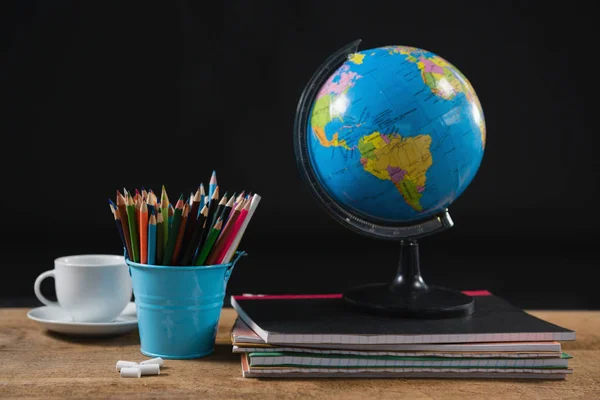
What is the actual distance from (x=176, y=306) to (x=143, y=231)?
0.56 feet

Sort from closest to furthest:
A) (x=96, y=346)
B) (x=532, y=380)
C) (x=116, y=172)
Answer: (x=532, y=380) → (x=96, y=346) → (x=116, y=172)

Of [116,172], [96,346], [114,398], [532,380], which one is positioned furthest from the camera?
[116,172]

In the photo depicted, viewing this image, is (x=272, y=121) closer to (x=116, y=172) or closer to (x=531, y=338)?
(x=116, y=172)

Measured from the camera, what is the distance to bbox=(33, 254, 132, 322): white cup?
1.90 meters

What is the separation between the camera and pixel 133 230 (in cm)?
175

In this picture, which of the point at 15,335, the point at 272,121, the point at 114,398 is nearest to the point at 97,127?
the point at 272,121

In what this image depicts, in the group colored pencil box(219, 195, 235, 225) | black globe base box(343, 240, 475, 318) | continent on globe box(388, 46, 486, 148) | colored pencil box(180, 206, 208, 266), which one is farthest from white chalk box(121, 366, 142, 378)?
continent on globe box(388, 46, 486, 148)

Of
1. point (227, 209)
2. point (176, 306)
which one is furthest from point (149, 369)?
point (227, 209)

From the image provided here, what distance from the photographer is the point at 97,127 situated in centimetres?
428

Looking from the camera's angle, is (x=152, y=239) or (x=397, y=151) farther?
(x=397, y=151)

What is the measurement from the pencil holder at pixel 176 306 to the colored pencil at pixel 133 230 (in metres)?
0.02

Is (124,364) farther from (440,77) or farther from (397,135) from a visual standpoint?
(440,77)

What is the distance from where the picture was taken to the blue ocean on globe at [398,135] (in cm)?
184

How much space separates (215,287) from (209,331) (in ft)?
0.32
